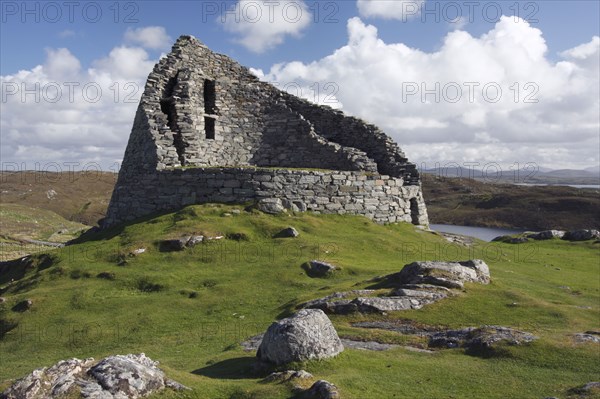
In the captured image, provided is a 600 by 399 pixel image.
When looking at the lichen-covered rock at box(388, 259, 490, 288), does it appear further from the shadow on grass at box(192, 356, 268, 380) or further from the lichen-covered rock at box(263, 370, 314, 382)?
the lichen-covered rock at box(263, 370, 314, 382)

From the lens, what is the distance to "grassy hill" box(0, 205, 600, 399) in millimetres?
11633

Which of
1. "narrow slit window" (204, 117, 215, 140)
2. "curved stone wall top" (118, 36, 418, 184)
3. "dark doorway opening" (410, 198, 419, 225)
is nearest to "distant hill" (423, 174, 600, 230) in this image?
"curved stone wall top" (118, 36, 418, 184)

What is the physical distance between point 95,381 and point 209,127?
31.5m

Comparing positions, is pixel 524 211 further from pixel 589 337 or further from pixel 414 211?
pixel 589 337

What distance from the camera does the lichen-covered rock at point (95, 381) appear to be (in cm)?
862

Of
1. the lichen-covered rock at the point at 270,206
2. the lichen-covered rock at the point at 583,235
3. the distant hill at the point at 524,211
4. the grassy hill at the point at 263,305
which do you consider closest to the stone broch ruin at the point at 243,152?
the lichen-covered rock at the point at 270,206

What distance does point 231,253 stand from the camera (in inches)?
1000

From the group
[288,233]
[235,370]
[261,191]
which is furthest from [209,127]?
[235,370]

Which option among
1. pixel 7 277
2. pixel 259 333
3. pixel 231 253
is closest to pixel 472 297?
pixel 259 333

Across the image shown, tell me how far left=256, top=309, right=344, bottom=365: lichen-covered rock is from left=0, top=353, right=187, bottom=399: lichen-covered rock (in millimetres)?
2585

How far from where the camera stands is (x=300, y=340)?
38.4 ft

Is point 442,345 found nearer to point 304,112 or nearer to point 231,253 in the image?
point 231,253

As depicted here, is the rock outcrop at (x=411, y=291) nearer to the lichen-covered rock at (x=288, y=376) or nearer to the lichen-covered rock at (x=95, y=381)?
the lichen-covered rock at (x=288, y=376)

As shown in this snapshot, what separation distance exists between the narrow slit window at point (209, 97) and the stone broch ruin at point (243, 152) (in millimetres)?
79
